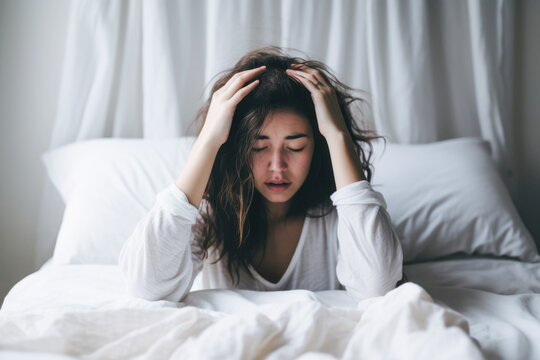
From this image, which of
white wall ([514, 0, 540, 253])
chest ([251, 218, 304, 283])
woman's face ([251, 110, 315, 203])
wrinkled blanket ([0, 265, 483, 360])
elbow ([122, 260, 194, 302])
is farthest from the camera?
white wall ([514, 0, 540, 253])

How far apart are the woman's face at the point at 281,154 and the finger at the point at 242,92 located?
0.07 m

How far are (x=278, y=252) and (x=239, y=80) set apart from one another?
42 cm

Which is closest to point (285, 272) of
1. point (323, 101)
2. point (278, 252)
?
point (278, 252)

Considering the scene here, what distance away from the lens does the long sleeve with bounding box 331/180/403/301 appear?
2.91 feet

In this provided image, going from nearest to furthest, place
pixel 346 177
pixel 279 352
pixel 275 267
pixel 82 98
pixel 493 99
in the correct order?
pixel 279 352, pixel 346 177, pixel 275 267, pixel 82 98, pixel 493 99

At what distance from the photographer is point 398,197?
4.33 ft

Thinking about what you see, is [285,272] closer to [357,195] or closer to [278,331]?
[357,195]

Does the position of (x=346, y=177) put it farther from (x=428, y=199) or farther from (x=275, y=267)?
(x=428, y=199)

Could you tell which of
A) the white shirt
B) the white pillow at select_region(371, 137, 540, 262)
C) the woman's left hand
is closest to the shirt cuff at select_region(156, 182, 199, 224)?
the white shirt

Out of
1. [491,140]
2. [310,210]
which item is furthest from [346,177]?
[491,140]

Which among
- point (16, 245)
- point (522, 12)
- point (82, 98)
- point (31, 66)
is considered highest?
point (522, 12)

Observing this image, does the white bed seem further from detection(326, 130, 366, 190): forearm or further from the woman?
detection(326, 130, 366, 190): forearm

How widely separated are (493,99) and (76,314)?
1.57 meters

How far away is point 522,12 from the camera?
5.76 ft
